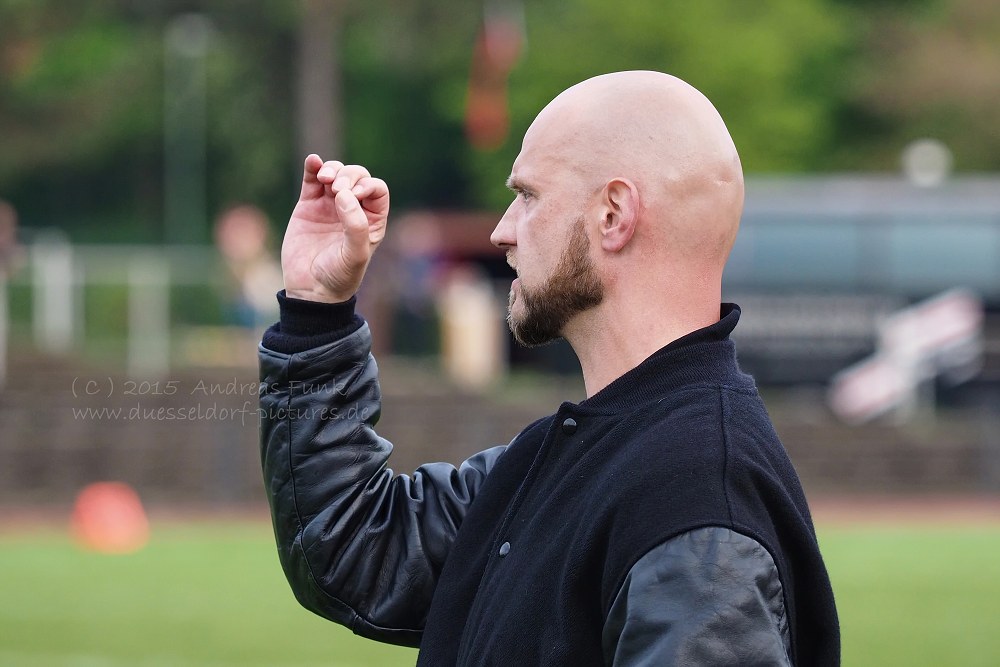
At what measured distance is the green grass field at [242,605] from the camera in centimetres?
793

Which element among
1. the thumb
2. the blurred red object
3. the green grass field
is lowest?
the green grass field

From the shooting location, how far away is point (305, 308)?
2629 mm

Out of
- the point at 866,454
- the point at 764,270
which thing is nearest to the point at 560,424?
the point at 866,454

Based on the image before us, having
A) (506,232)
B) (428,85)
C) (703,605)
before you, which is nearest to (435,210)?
(428,85)

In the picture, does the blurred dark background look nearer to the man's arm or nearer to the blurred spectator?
the blurred spectator

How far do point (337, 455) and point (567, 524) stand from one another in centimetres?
63

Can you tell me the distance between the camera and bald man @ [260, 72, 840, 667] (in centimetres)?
196

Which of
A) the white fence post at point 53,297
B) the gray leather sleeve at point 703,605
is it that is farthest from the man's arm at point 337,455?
the white fence post at point 53,297

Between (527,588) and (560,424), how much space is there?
286mm

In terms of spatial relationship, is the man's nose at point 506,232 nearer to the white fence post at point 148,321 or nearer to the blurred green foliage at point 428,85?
the white fence post at point 148,321

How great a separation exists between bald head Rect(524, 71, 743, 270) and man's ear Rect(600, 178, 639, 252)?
11 millimetres

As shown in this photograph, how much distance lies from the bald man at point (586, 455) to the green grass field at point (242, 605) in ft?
17.2

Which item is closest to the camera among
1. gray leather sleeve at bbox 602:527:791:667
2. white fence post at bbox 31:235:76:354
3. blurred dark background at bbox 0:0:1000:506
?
gray leather sleeve at bbox 602:527:791:667

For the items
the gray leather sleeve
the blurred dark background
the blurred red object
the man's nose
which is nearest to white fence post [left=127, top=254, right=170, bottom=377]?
the blurred dark background
